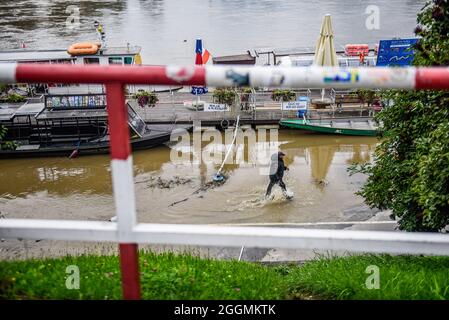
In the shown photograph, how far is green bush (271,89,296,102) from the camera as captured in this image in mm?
21516

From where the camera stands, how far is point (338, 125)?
68.1ft

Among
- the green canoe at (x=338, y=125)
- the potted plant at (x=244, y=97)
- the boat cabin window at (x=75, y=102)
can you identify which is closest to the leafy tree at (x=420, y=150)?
the green canoe at (x=338, y=125)

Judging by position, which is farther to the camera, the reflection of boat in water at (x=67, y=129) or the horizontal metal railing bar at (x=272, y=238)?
the reflection of boat in water at (x=67, y=129)

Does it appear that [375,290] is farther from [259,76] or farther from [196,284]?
[259,76]

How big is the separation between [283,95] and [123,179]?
19.8m

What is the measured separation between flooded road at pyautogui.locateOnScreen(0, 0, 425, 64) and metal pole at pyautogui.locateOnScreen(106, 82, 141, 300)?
3428cm

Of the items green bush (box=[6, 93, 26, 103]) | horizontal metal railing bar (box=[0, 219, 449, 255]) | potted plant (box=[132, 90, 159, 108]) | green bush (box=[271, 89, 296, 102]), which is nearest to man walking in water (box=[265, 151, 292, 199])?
green bush (box=[271, 89, 296, 102])

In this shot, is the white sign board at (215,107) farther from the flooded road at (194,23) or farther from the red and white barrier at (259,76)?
the red and white barrier at (259,76)

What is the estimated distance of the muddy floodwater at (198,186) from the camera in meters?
13.9

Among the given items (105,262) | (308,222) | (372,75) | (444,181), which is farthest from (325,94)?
(372,75)

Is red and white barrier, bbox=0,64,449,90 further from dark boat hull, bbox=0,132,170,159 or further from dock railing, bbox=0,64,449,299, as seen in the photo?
dark boat hull, bbox=0,132,170,159

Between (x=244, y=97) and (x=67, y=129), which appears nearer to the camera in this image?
(x=67, y=129)

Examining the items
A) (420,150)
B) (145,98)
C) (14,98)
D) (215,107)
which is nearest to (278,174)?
(420,150)

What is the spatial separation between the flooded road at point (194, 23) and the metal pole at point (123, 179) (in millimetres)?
34285
